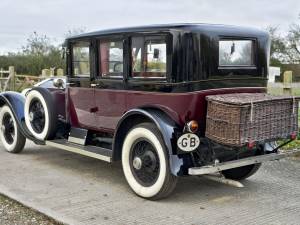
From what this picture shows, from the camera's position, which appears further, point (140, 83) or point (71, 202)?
point (140, 83)

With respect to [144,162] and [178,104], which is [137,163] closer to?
[144,162]

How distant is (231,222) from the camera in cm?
437

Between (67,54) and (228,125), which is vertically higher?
(67,54)

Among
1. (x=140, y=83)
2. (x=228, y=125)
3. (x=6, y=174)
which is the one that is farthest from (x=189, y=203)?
(x=6, y=174)

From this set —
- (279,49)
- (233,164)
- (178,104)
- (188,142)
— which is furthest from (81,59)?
(279,49)

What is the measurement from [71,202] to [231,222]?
1.71 meters

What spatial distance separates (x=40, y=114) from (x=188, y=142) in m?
2.86

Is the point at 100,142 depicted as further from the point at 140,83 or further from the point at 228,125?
the point at 228,125

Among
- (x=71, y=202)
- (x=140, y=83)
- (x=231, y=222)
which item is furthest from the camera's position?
(x=140, y=83)

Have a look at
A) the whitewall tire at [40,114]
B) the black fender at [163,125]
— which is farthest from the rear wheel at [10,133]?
the black fender at [163,125]

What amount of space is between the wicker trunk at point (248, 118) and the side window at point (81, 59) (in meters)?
2.06

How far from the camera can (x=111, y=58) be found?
5.77 meters

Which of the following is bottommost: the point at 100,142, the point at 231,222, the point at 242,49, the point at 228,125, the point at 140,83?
the point at 231,222

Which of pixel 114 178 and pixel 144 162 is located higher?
pixel 144 162
